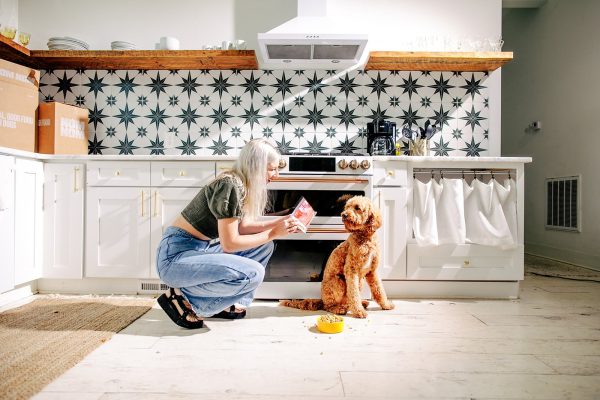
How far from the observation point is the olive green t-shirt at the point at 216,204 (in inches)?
67.2

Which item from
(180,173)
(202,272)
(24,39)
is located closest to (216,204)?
(202,272)

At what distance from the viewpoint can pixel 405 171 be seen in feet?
8.54

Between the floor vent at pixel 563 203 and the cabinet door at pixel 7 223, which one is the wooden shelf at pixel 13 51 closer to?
the cabinet door at pixel 7 223

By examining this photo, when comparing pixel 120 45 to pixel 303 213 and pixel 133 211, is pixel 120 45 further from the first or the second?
pixel 303 213

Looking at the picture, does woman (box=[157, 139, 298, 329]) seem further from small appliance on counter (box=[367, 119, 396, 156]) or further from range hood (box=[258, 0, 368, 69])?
small appliance on counter (box=[367, 119, 396, 156])

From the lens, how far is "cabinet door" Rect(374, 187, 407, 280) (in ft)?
8.48

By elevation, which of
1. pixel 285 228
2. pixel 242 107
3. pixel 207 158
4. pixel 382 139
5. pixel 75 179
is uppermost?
pixel 242 107

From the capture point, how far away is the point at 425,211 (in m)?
2.58

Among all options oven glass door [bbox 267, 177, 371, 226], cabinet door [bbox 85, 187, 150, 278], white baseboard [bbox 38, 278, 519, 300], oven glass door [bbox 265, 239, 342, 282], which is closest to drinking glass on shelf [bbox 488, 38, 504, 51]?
oven glass door [bbox 267, 177, 371, 226]

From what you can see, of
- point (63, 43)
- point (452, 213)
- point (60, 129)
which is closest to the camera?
point (452, 213)

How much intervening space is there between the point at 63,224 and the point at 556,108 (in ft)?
15.2

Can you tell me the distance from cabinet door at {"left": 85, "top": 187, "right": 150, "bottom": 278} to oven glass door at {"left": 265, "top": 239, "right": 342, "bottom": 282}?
2.75 ft

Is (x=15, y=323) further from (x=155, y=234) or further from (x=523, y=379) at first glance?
(x=523, y=379)

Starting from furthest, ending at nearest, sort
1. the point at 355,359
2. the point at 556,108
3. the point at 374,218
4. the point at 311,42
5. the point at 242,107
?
the point at 556,108 < the point at 242,107 < the point at 311,42 < the point at 374,218 < the point at 355,359
